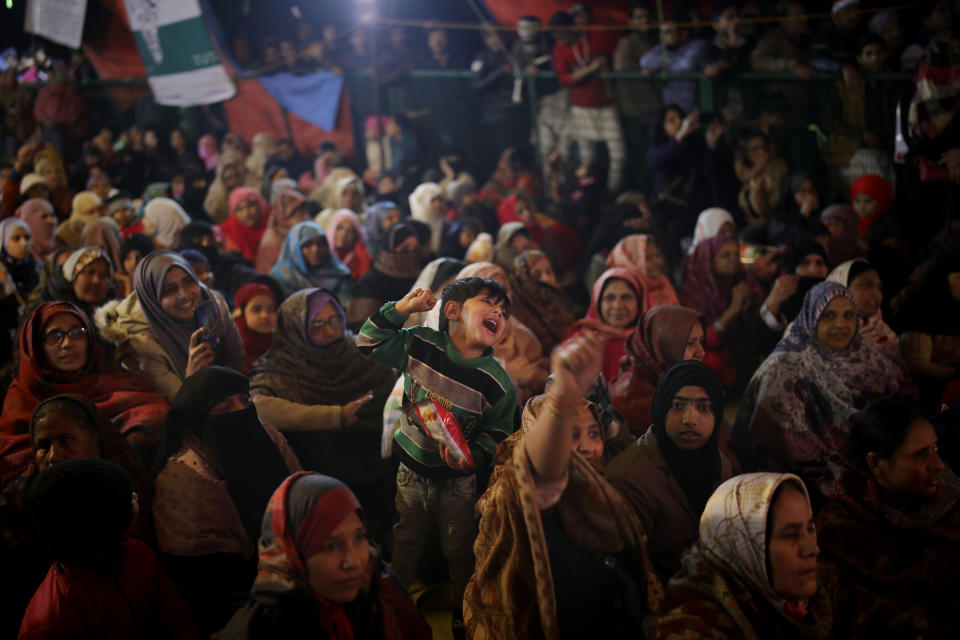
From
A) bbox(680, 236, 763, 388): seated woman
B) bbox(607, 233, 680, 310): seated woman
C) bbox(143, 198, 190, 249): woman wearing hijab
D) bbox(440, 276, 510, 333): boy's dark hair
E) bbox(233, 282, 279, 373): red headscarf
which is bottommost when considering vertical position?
bbox(680, 236, 763, 388): seated woman

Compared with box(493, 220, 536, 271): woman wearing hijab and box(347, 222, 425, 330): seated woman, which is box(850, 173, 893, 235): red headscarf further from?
box(347, 222, 425, 330): seated woman

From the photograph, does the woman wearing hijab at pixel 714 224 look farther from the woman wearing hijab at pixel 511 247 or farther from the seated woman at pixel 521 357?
the seated woman at pixel 521 357

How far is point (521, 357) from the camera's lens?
454 centimetres

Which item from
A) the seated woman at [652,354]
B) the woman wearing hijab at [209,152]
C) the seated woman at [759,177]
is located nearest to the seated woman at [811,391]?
the seated woman at [652,354]

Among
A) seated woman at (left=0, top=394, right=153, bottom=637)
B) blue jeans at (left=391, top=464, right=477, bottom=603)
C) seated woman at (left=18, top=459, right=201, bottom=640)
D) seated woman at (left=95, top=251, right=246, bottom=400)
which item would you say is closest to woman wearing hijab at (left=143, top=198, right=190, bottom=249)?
seated woman at (left=95, top=251, right=246, bottom=400)

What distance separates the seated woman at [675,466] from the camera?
9.90ft

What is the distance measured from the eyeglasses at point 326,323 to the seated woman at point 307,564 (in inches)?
71.9

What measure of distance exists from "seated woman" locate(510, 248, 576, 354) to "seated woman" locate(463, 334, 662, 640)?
8.35 feet

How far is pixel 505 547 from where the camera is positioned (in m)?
2.48

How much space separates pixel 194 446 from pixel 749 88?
589 cm

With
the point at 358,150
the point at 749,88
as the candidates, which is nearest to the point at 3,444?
the point at 749,88

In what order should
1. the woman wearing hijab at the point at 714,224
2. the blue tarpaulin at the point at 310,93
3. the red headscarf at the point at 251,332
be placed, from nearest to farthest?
the red headscarf at the point at 251,332
the woman wearing hijab at the point at 714,224
the blue tarpaulin at the point at 310,93

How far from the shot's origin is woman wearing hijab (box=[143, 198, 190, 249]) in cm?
724

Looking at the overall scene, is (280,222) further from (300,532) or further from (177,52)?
(300,532)
